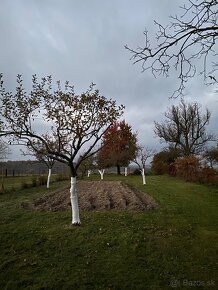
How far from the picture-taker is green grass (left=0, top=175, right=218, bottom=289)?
22.4 ft

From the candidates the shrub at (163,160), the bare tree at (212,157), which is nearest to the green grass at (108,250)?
the bare tree at (212,157)

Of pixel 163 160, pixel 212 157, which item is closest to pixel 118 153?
pixel 163 160

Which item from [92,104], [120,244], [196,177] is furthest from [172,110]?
[120,244]

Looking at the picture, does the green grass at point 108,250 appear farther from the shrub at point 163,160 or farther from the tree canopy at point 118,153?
the shrub at point 163,160

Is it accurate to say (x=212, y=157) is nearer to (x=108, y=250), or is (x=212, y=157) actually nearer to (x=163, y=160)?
(x=163, y=160)

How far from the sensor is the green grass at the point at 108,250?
22.4ft

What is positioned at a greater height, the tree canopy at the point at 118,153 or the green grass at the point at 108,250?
the tree canopy at the point at 118,153

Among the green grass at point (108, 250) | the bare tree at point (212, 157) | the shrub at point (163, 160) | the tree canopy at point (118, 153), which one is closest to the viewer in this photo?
the green grass at point (108, 250)

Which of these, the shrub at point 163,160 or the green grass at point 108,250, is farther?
the shrub at point 163,160

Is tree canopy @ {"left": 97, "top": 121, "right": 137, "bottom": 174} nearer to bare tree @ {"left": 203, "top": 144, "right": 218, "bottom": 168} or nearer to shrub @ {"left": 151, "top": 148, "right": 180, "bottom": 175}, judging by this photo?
shrub @ {"left": 151, "top": 148, "right": 180, "bottom": 175}

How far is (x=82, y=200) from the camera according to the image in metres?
17.0

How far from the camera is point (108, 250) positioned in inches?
344

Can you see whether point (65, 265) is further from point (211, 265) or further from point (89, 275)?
point (211, 265)

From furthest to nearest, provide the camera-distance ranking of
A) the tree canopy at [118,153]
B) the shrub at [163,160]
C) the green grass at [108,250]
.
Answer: the shrub at [163,160] → the tree canopy at [118,153] → the green grass at [108,250]
